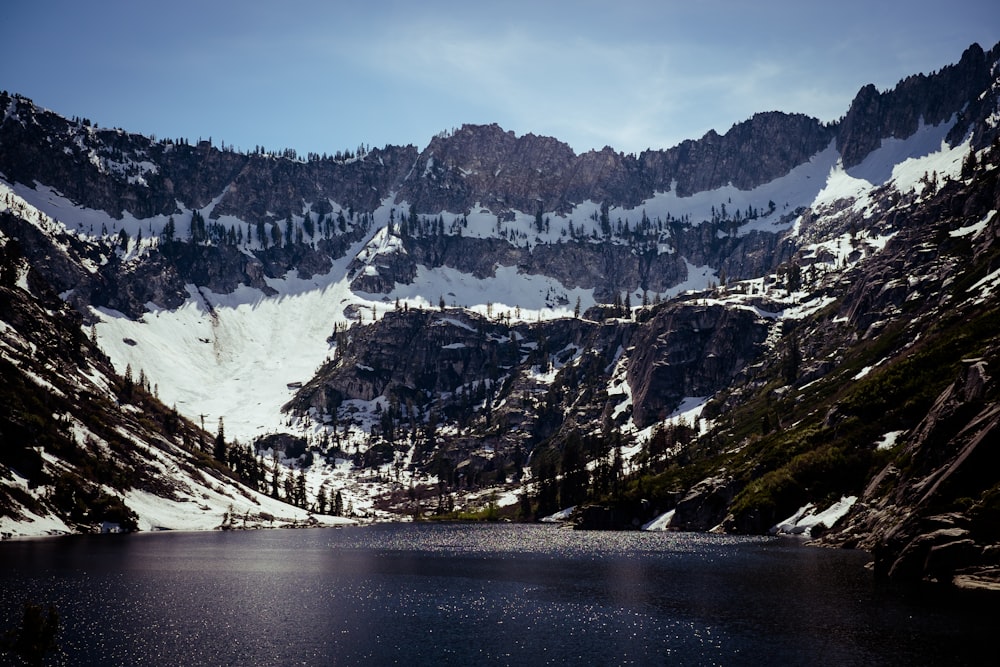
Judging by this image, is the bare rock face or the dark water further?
the bare rock face

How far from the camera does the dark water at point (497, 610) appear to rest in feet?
204

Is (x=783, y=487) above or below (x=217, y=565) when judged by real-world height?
above

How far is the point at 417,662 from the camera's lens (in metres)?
61.1

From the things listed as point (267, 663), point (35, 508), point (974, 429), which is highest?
point (974, 429)

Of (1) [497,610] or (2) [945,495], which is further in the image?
(2) [945,495]

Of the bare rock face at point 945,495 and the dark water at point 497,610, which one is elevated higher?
the bare rock face at point 945,495

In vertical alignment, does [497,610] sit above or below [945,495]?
below

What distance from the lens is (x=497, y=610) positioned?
8344 cm

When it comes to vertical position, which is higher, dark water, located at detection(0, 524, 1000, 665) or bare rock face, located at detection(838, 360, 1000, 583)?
bare rock face, located at detection(838, 360, 1000, 583)

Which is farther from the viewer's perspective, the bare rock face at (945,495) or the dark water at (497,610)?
the bare rock face at (945,495)

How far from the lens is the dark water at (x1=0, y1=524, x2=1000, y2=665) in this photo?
62.2m

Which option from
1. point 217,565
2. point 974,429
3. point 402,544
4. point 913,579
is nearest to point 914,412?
point 974,429

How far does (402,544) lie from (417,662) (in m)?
124

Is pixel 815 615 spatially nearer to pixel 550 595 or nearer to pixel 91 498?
pixel 550 595
